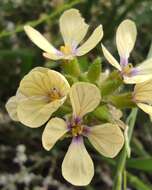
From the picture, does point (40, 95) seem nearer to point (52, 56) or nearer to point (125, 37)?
point (52, 56)

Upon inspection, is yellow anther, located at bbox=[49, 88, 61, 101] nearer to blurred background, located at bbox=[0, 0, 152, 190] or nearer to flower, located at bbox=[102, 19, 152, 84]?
flower, located at bbox=[102, 19, 152, 84]

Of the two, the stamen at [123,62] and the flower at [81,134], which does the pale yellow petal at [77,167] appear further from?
the stamen at [123,62]

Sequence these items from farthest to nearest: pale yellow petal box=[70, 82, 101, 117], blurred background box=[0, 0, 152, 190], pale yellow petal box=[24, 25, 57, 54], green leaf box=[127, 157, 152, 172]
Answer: blurred background box=[0, 0, 152, 190] < green leaf box=[127, 157, 152, 172] < pale yellow petal box=[24, 25, 57, 54] < pale yellow petal box=[70, 82, 101, 117]

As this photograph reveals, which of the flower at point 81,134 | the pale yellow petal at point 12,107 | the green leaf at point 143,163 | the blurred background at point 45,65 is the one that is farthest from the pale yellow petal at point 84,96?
the blurred background at point 45,65

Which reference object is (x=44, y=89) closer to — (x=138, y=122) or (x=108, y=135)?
(x=108, y=135)

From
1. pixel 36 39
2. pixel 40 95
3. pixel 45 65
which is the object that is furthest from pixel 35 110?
pixel 45 65

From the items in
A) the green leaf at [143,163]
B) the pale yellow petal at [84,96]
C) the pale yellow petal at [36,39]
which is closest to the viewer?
the pale yellow petal at [84,96]

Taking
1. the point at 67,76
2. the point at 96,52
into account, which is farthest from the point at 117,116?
the point at 96,52

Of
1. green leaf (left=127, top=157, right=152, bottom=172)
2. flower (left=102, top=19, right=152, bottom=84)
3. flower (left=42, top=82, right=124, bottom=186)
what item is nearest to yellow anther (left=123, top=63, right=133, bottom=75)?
flower (left=102, top=19, right=152, bottom=84)
